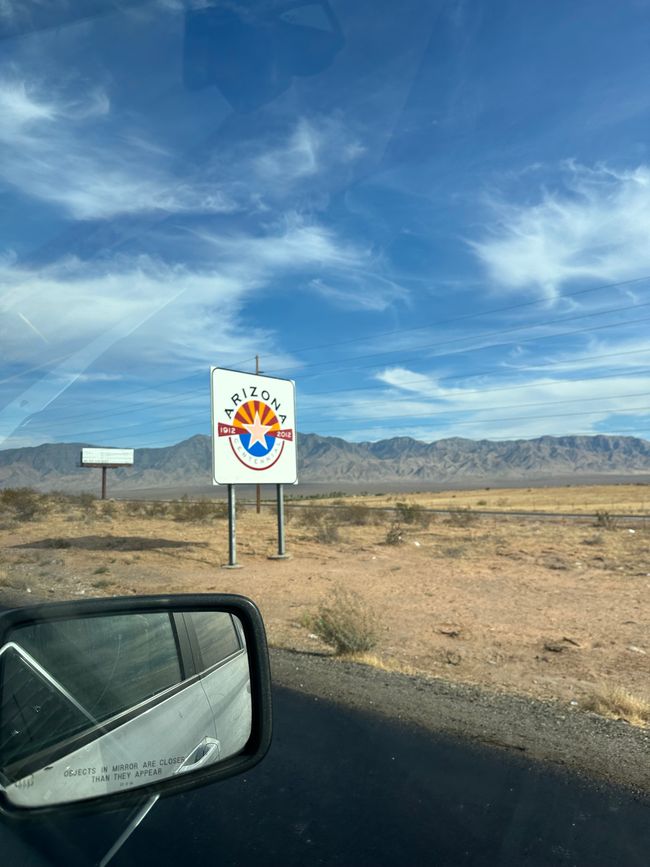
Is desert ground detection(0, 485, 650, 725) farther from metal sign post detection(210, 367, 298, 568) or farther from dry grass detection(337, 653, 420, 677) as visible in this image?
metal sign post detection(210, 367, 298, 568)

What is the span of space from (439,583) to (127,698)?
14619 mm

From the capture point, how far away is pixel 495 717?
683 centimetres

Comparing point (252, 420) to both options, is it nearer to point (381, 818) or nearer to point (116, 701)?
point (381, 818)

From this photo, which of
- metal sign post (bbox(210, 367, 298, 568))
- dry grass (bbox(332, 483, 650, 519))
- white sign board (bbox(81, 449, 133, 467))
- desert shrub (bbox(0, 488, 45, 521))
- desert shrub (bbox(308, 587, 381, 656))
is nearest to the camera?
desert shrub (bbox(308, 587, 381, 656))

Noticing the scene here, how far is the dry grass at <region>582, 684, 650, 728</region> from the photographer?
7.10 metres

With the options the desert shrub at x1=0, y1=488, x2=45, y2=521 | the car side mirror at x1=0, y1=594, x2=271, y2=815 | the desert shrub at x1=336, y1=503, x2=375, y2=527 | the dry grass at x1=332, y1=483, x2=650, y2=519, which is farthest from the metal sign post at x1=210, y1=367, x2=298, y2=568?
the dry grass at x1=332, y1=483, x2=650, y2=519

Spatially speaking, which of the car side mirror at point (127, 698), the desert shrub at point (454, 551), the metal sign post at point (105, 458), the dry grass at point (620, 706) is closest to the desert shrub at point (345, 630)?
the dry grass at point (620, 706)

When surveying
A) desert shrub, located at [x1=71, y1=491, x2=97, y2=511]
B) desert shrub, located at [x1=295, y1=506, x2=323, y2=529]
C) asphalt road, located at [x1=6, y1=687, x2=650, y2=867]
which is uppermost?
desert shrub, located at [x1=71, y1=491, x2=97, y2=511]

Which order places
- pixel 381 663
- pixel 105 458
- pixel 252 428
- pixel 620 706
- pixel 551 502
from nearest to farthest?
pixel 620 706
pixel 381 663
pixel 252 428
pixel 551 502
pixel 105 458

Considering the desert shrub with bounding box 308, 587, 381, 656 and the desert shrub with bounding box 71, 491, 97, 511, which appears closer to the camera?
the desert shrub with bounding box 308, 587, 381, 656

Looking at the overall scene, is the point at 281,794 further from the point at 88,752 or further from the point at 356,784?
the point at 88,752

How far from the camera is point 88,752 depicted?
255cm

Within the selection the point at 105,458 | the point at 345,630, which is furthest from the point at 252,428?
the point at 105,458

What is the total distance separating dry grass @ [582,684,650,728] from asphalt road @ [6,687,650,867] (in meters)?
1.93
